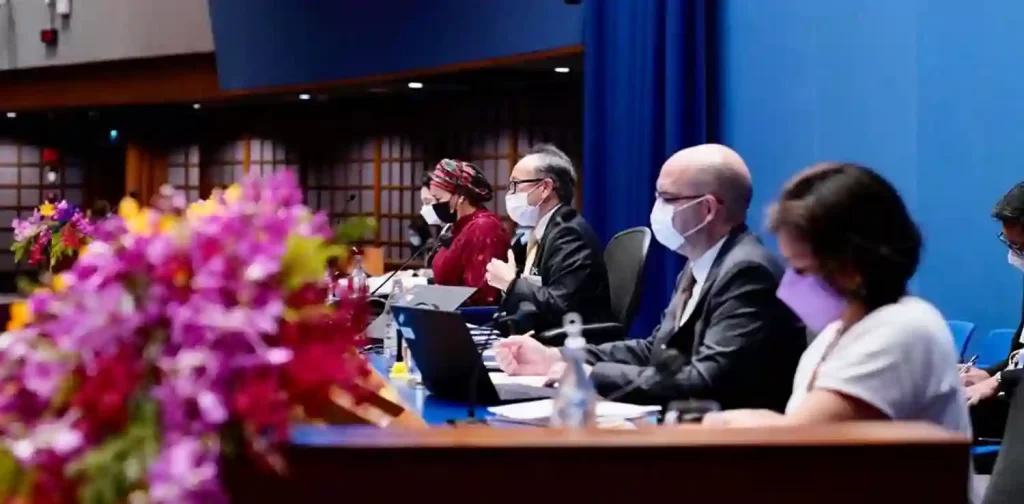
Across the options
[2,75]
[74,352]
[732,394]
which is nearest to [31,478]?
[74,352]

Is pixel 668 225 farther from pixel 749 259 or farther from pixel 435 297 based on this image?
pixel 435 297

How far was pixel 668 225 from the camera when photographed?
2596mm

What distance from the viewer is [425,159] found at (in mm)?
9750

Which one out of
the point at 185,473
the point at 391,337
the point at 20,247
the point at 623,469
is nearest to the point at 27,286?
the point at 185,473

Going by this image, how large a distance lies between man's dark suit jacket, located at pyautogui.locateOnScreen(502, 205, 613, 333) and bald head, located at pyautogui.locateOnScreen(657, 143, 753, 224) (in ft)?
3.55

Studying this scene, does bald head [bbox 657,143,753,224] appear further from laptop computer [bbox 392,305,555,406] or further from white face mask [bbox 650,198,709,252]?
laptop computer [bbox 392,305,555,406]

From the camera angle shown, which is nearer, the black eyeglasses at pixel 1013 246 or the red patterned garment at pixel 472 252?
the black eyeglasses at pixel 1013 246

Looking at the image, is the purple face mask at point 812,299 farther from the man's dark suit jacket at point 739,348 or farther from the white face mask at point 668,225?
the white face mask at point 668,225

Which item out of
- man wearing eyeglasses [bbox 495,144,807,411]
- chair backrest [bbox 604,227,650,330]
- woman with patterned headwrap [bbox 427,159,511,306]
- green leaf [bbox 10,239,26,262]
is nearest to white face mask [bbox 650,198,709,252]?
man wearing eyeglasses [bbox 495,144,807,411]

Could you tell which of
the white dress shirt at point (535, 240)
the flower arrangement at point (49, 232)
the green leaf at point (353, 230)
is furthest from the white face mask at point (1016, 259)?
the flower arrangement at point (49, 232)

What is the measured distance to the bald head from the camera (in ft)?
8.36

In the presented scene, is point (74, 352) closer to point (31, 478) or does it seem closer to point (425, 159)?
point (31, 478)

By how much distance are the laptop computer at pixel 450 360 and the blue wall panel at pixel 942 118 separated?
131 cm

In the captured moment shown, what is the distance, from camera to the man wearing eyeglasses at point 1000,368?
3.34m
